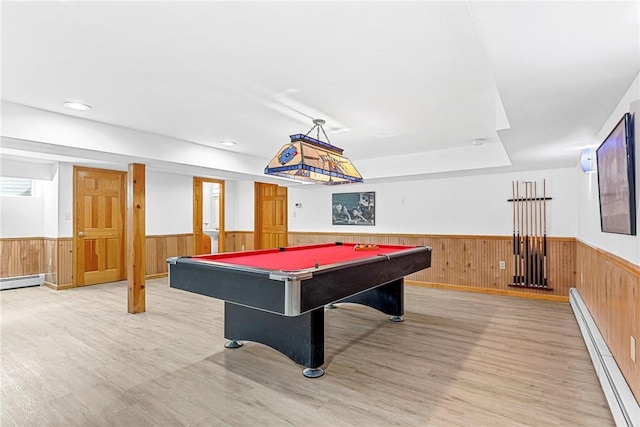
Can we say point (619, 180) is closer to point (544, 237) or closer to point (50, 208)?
point (544, 237)

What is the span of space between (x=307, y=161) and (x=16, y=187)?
228 inches

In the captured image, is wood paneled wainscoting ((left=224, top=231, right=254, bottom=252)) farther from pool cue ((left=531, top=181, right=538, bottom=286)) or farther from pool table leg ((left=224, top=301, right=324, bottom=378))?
pool cue ((left=531, top=181, right=538, bottom=286))

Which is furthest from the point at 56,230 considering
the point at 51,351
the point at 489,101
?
the point at 489,101

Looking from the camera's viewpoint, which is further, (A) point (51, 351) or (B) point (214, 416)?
(A) point (51, 351)

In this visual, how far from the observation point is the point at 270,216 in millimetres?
8203

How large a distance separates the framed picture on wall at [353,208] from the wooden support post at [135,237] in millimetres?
3720

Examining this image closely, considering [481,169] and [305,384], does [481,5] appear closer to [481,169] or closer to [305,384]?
[305,384]

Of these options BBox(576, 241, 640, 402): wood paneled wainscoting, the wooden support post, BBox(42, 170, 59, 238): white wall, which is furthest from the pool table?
BBox(42, 170, 59, 238): white wall

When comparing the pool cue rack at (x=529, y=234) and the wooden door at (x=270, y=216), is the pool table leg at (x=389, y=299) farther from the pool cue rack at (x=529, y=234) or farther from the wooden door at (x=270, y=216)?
the wooden door at (x=270, y=216)


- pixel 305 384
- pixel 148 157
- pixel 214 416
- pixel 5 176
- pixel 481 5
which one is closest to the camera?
pixel 481 5

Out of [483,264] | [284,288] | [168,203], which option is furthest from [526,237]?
[168,203]

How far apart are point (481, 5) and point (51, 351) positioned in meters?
4.02

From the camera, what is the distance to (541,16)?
51.8 inches

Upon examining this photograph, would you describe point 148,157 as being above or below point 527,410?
above
